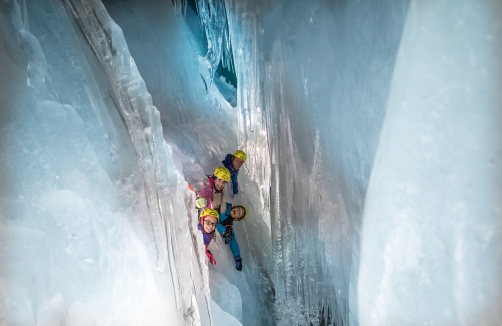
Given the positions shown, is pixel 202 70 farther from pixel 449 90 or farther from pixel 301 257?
pixel 449 90

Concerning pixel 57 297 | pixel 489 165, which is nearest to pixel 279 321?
pixel 57 297

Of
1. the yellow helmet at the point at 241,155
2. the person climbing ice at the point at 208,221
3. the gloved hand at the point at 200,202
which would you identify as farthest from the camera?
the yellow helmet at the point at 241,155

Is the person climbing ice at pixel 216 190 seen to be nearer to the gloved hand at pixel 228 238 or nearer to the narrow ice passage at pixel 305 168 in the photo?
the gloved hand at pixel 228 238

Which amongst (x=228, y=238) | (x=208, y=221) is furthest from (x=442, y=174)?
(x=228, y=238)

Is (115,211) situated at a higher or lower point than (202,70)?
lower

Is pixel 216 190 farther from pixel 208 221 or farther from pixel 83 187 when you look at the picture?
pixel 83 187

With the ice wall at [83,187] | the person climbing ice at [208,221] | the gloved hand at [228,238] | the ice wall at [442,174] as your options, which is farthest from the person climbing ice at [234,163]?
the ice wall at [442,174]

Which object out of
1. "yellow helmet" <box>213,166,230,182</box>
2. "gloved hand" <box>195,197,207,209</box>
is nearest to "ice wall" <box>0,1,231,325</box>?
"gloved hand" <box>195,197,207,209</box>
